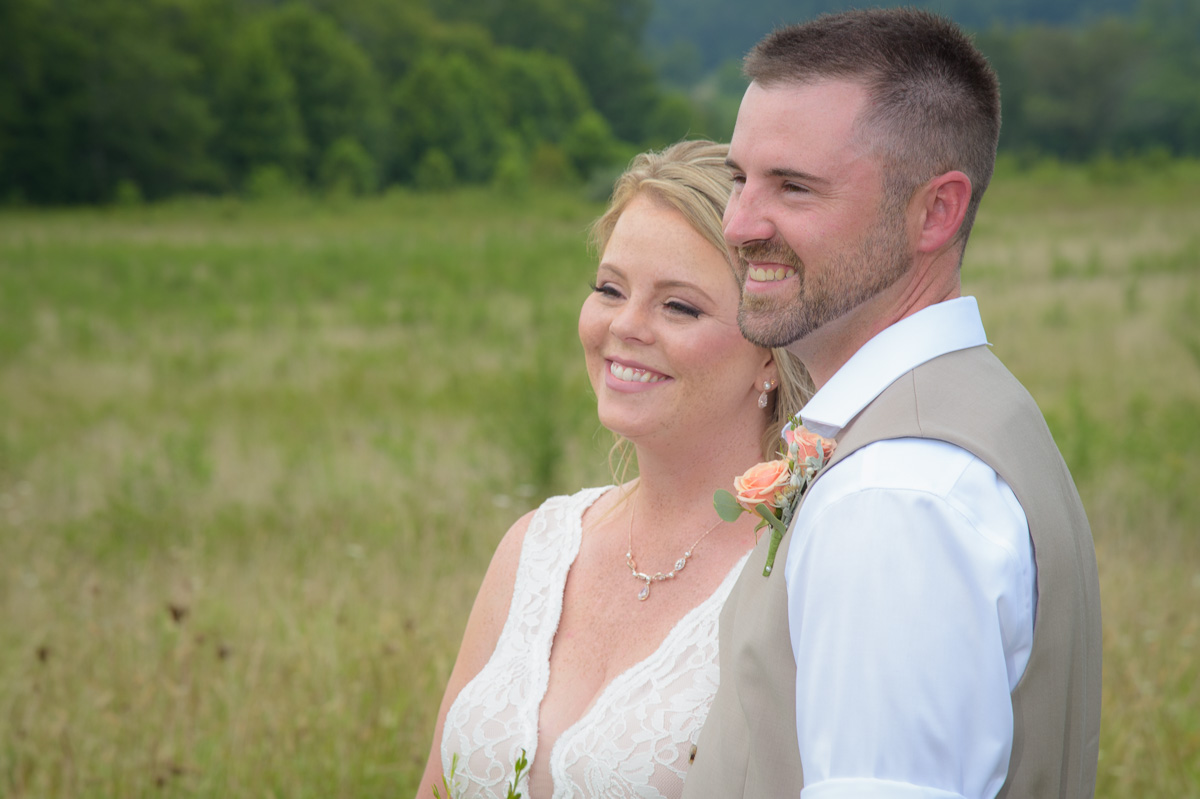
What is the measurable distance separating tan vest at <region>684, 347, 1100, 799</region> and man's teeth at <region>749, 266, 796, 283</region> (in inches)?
9.6

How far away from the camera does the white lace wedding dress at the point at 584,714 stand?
211cm

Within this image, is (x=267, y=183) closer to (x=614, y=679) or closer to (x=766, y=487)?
(x=614, y=679)

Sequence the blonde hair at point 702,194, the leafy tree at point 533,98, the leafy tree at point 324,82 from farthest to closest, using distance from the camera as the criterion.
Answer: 1. the leafy tree at point 533,98
2. the leafy tree at point 324,82
3. the blonde hair at point 702,194

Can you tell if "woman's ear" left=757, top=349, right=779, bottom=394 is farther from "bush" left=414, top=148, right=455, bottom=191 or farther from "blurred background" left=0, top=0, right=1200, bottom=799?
"bush" left=414, top=148, right=455, bottom=191

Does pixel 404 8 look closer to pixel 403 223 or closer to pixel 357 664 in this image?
pixel 403 223

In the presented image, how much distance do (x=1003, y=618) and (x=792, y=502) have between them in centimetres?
33

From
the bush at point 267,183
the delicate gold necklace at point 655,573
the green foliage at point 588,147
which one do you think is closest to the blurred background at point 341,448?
the delicate gold necklace at point 655,573

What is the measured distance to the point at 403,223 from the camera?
34.9 metres

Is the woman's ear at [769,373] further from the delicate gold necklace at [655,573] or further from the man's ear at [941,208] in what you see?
the man's ear at [941,208]

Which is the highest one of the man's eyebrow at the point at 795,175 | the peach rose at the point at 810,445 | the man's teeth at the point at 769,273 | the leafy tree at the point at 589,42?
the leafy tree at the point at 589,42

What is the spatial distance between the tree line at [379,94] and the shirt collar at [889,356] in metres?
47.1

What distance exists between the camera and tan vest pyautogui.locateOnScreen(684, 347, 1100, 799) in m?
1.25

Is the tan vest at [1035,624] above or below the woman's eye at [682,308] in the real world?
below

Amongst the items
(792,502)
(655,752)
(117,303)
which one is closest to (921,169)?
(792,502)
